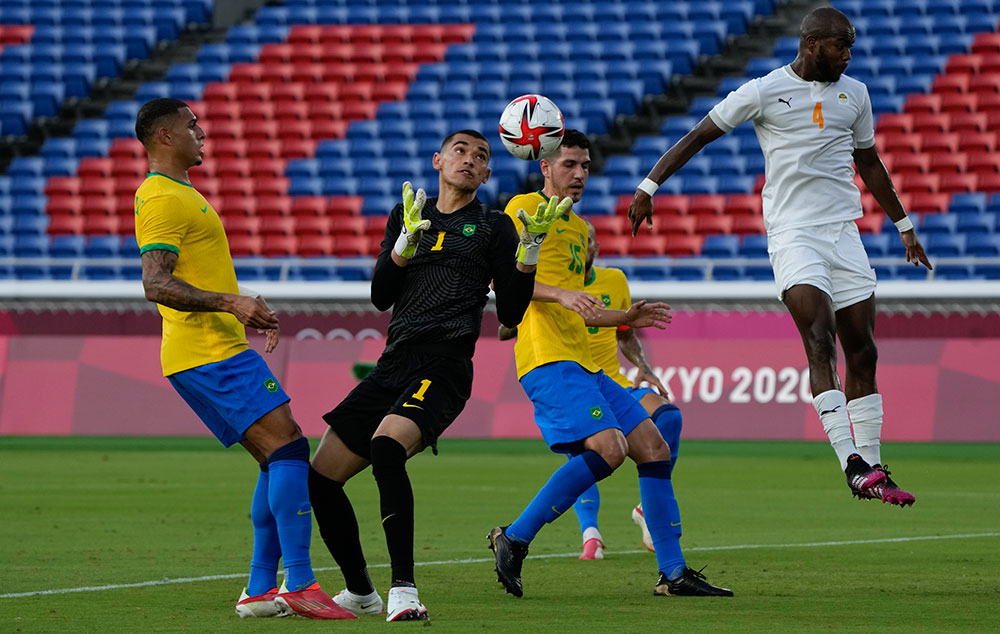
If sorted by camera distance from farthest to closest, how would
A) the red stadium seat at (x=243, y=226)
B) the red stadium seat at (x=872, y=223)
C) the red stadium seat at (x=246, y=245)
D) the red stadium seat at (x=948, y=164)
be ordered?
the red stadium seat at (x=243, y=226)
the red stadium seat at (x=246, y=245)
the red stadium seat at (x=948, y=164)
the red stadium seat at (x=872, y=223)

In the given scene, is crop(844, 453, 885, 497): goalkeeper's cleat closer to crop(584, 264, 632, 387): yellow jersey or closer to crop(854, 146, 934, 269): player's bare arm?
crop(854, 146, 934, 269): player's bare arm

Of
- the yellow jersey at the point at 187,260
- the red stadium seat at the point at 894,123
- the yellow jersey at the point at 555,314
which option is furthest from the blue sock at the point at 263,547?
the red stadium seat at the point at 894,123

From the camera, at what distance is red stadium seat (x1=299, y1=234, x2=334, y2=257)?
80.3ft

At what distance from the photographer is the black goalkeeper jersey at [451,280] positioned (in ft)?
22.6

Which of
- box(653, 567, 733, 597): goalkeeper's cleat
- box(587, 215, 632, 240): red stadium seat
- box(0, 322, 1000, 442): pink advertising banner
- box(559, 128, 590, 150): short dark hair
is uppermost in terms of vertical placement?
box(559, 128, 590, 150): short dark hair

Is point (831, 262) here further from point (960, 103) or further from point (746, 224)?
point (960, 103)

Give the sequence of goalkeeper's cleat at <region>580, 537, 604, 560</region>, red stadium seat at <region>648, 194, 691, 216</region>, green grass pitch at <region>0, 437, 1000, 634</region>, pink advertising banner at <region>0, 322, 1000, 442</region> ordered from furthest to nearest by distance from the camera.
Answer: red stadium seat at <region>648, 194, 691, 216</region>, pink advertising banner at <region>0, 322, 1000, 442</region>, goalkeeper's cleat at <region>580, 537, 604, 560</region>, green grass pitch at <region>0, 437, 1000, 634</region>

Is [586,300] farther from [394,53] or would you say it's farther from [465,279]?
[394,53]

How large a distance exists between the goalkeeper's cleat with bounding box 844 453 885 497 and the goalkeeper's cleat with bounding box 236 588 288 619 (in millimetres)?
2677

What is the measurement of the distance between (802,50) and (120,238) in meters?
19.1

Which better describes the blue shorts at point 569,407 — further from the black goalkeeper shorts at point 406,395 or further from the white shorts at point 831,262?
the white shorts at point 831,262

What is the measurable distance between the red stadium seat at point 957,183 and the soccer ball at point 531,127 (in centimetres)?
1641

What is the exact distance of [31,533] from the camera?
10039mm

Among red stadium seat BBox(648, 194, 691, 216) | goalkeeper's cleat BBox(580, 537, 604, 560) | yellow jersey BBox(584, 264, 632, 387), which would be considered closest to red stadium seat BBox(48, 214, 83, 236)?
red stadium seat BBox(648, 194, 691, 216)
